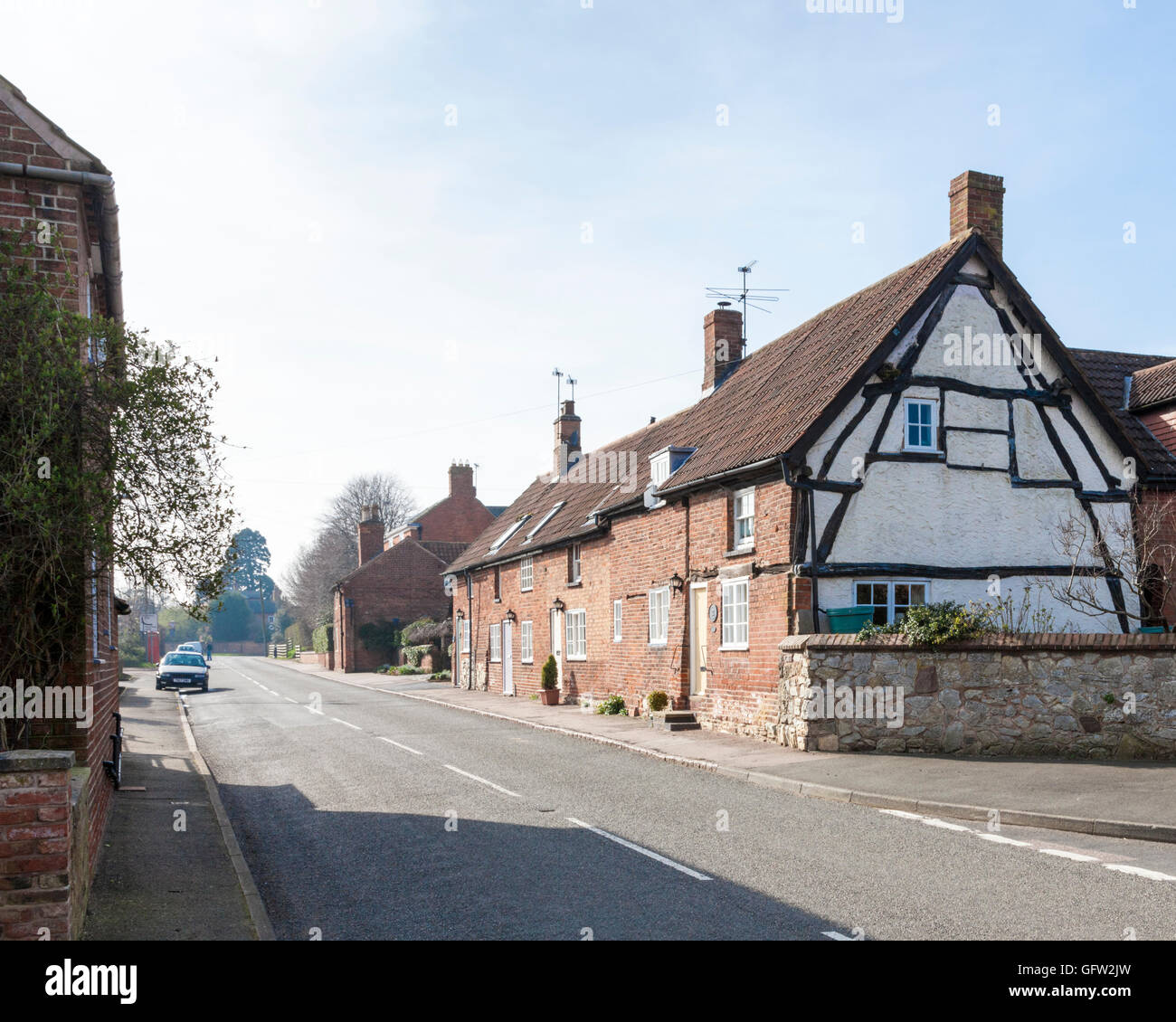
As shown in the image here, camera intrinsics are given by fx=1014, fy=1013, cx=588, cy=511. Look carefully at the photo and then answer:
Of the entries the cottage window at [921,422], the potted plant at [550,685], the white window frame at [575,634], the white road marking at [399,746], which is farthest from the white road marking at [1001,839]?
the potted plant at [550,685]

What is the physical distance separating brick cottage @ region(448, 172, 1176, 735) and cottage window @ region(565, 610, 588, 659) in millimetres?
4770

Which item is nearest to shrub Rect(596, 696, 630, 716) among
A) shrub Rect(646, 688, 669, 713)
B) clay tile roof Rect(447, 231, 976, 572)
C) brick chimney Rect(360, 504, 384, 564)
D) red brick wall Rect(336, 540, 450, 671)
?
shrub Rect(646, 688, 669, 713)

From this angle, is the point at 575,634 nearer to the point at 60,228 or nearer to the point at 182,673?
the point at 182,673

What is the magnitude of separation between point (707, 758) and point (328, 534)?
247 ft

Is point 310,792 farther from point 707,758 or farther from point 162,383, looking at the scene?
point 162,383

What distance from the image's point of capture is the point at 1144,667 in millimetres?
14555

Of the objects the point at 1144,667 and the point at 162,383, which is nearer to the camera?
the point at 162,383

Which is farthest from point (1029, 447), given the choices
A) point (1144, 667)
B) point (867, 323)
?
point (1144, 667)

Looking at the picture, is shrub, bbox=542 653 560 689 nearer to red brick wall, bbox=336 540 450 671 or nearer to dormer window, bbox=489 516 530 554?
dormer window, bbox=489 516 530 554

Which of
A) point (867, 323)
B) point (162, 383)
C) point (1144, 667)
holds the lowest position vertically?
point (1144, 667)

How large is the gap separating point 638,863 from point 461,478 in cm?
5251

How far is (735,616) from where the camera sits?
1812 cm
